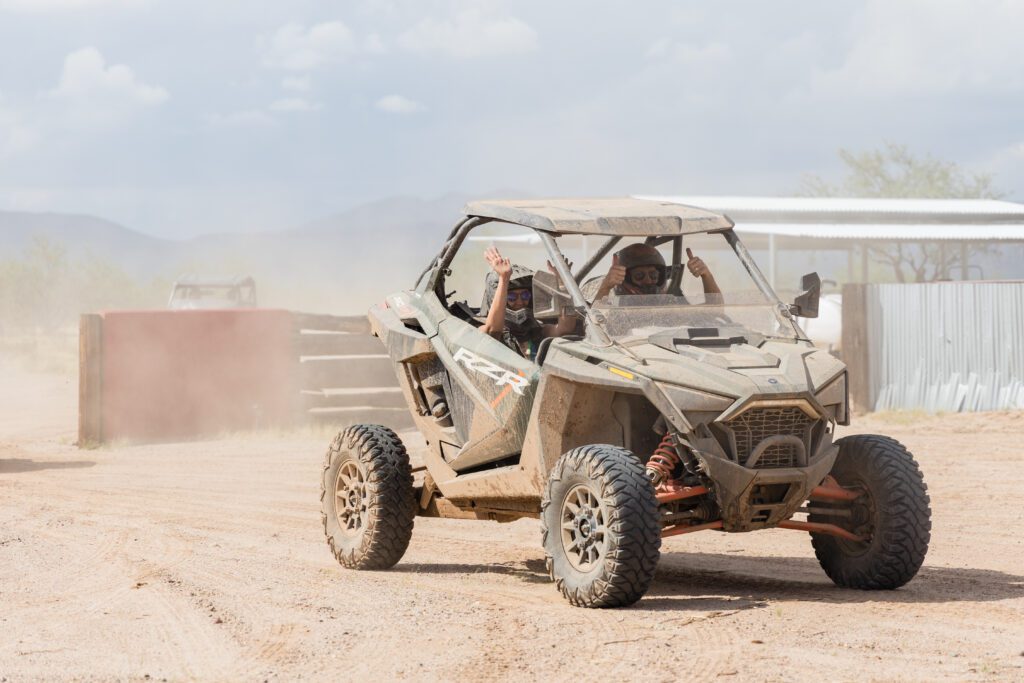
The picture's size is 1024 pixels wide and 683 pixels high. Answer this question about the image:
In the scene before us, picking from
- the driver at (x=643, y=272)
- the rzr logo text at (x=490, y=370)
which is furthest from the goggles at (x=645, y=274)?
the rzr logo text at (x=490, y=370)

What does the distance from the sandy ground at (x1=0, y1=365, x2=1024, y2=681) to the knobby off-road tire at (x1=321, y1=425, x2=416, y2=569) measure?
0.59 ft

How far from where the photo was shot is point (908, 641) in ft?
21.0

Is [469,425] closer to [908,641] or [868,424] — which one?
[908,641]

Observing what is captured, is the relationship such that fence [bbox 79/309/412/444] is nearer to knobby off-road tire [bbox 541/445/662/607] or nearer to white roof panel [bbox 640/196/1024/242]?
knobby off-road tire [bbox 541/445/662/607]

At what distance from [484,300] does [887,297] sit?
12.7 metres

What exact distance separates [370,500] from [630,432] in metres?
2.00

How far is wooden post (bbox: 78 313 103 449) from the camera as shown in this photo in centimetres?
1748

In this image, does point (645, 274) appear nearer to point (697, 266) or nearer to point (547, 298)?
point (697, 266)

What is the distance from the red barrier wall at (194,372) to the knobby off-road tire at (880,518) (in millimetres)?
11616

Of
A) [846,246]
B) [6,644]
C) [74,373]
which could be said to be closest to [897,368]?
[6,644]

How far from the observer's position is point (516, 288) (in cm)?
875

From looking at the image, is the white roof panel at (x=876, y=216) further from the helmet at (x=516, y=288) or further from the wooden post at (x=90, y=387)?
the helmet at (x=516, y=288)

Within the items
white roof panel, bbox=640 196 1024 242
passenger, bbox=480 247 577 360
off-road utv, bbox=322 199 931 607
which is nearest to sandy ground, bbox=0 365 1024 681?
off-road utv, bbox=322 199 931 607

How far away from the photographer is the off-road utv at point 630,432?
7047 mm
